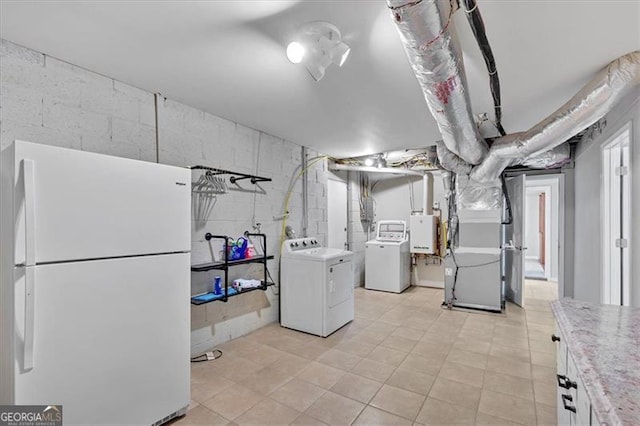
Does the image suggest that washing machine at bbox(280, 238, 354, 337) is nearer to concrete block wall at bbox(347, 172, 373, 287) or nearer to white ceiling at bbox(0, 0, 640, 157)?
white ceiling at bbox(0, 0, 640, 157)

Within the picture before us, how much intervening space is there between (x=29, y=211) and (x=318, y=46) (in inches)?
66.8

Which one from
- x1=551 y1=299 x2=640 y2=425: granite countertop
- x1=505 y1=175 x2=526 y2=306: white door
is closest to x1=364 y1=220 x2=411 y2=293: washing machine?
x1=505 y1=175 x2=526 y2=306: white door

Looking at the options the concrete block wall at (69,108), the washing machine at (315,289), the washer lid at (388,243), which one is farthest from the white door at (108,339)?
the washer lid at (388,243)

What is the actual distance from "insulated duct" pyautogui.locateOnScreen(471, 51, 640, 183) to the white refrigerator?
9.31ft

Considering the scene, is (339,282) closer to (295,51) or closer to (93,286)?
(93,286)

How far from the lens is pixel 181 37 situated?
176 centimetres

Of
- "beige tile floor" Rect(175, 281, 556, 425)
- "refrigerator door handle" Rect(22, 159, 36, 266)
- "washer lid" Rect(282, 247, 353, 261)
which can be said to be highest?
"refrigerator door handle" Rect(22, 159, 36, 266)

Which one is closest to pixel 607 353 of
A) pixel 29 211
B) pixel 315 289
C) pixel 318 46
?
pixel 318 46

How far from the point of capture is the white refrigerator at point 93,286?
1388 millimetres

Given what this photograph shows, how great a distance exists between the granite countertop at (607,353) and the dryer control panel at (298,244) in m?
2.81

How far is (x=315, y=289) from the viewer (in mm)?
3441

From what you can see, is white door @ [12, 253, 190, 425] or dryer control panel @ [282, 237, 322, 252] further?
dryer control panel @ [282, 237, 322, 252]

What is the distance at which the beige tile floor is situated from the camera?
2.02 m

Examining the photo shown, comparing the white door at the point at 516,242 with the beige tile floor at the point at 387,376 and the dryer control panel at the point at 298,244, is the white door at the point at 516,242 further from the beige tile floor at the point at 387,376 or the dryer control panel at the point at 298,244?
the dryer control panel at the point at 298,244
